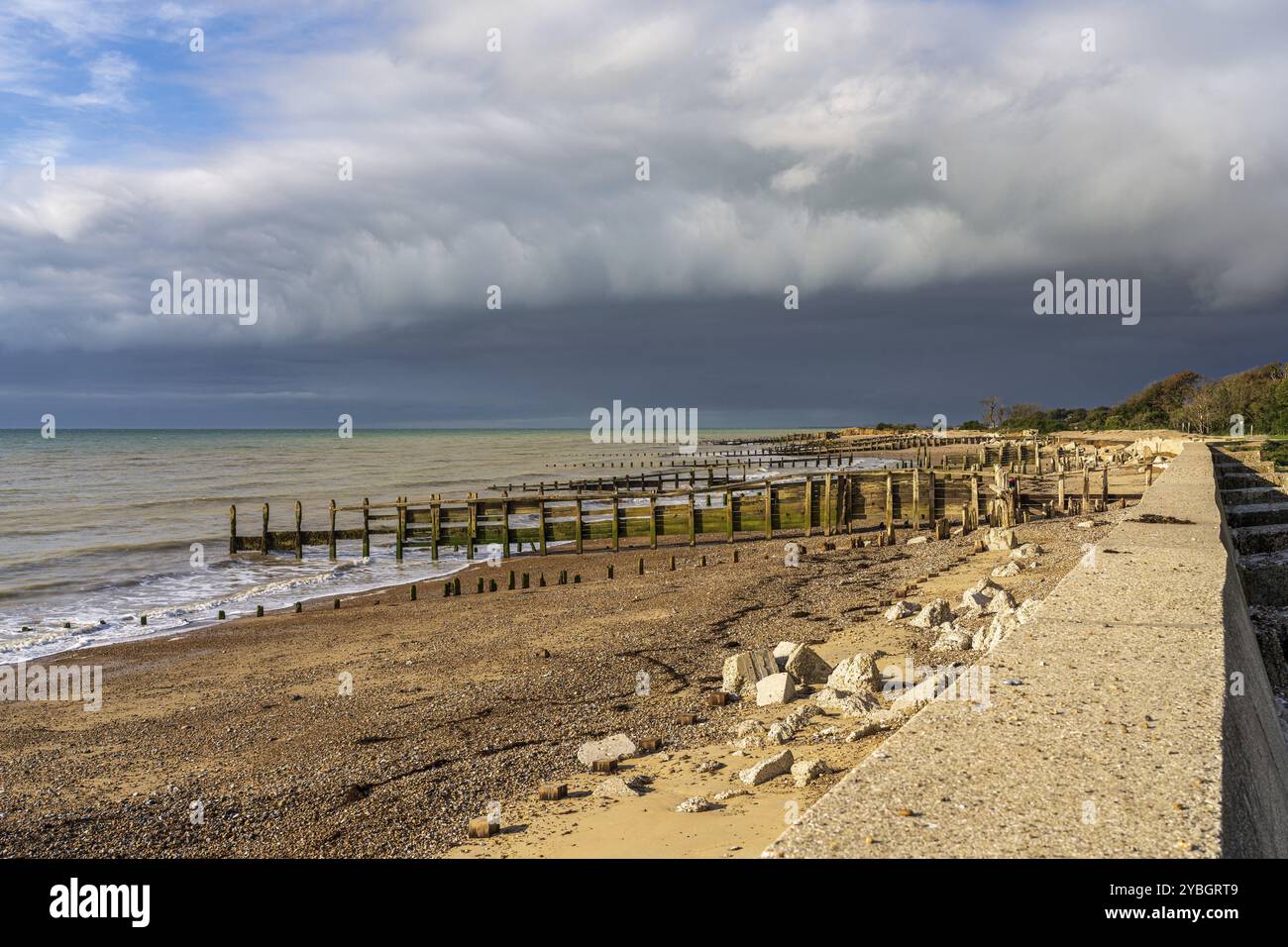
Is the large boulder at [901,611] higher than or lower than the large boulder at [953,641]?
lower

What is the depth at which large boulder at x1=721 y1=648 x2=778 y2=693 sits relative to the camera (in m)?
9.88

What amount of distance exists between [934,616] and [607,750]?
19.1ft

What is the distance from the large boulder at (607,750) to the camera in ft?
26.4

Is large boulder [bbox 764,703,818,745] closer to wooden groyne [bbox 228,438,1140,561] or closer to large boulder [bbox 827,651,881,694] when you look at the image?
large boulder [bbox 827,651,881,694]

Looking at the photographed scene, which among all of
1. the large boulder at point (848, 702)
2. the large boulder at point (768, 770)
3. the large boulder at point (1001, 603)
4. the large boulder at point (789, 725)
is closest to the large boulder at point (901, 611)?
the large boulder at point (1001, 603)

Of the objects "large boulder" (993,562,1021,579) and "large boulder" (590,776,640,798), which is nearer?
"large boulder" (590,776,640,798)

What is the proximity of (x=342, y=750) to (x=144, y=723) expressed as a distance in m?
3.90

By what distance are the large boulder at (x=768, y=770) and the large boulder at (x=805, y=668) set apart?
260 cm

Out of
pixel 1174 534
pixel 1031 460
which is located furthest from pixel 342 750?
pixel 1031 460

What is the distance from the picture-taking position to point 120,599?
72.7 ft

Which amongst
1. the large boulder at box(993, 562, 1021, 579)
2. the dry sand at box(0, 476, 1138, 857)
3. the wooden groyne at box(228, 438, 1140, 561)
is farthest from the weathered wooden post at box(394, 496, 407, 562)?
the large boulder at box(993, 562, 1021, 579)

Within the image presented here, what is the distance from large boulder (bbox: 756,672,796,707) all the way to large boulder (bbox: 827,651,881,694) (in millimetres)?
423

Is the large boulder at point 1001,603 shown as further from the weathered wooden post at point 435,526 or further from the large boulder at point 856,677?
the weathered wooden post at point 435,526

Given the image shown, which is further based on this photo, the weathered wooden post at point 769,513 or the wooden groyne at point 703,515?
the weathered wooden post at point 769,513
